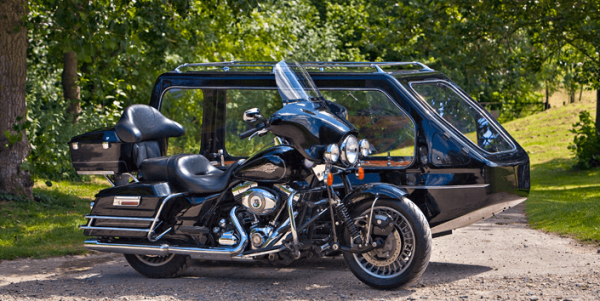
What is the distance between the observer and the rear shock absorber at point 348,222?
17.5 ft

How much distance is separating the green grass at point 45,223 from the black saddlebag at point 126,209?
5.75ft

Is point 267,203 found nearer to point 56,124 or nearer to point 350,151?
point 350,151

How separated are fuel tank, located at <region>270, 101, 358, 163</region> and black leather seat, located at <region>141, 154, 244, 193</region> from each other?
0.58 metres

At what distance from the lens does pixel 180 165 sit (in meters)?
5.95

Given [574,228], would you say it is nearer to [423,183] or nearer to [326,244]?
[423,183]

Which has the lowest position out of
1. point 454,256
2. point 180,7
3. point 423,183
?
point 454,256

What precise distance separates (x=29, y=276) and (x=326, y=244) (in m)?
2.99

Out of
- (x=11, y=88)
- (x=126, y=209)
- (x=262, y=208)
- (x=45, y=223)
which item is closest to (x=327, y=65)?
(x=262, y=208)

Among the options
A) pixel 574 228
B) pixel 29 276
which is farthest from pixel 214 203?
pixel 574 228

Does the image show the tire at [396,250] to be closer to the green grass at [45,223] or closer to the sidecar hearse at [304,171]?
the sidecar hearse at [304,171]

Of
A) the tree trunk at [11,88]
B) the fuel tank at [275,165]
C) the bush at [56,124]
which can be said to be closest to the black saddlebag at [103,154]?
the fuel tank at [275,165]

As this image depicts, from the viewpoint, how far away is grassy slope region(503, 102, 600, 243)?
30.0 feet

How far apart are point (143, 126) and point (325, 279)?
218 cm

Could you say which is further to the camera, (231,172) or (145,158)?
(145,158)
